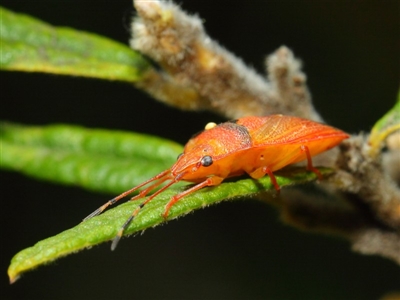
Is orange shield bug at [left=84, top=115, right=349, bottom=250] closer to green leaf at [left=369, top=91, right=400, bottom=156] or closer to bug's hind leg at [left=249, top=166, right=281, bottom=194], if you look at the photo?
bug's hind leg at [left=249, top=166, right=281, bottom=194]

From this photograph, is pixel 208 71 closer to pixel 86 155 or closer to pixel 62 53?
pixel 62 53

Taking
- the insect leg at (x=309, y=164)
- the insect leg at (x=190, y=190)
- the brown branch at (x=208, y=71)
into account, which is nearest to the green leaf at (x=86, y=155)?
the brown branch at (x=208, y=71)

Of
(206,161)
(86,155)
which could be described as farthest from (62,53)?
(206,161)

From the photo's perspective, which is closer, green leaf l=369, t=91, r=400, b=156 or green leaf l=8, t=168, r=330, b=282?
green leaf l=8, t=168, r=330, b=282

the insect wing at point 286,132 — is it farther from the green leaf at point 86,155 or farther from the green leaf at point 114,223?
the green leaf at point 86,155

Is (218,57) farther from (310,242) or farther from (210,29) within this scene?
(210,29)

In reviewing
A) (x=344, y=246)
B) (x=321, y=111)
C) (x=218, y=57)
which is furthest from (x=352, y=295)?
(x=218, y=57)

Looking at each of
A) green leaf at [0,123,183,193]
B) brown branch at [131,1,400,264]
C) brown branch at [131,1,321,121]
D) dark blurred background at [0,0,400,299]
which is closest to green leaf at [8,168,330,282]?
brown branch at [131,1,400,264]
